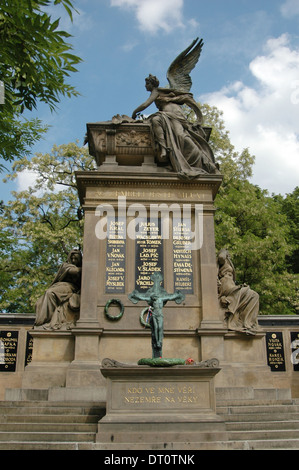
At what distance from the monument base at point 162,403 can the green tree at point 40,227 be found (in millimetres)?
16053

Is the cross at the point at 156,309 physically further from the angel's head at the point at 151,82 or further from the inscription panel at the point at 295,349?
the inscription panel at the point at 295,349

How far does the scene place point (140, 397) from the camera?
9180 mm

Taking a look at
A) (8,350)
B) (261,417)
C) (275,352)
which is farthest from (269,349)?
(8,350)

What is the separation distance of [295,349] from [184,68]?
34.4 feet

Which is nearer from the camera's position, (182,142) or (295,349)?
(182,142)

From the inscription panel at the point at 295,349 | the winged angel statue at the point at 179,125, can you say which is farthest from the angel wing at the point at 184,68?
the inscription panel at the point at 295,349

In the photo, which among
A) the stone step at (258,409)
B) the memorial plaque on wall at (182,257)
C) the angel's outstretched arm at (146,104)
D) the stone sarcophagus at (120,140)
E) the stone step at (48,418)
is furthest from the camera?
the angel's outstretched arm at (146,104)

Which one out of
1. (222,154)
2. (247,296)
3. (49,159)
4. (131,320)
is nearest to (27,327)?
(131,320)

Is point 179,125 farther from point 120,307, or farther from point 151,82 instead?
point 120,307

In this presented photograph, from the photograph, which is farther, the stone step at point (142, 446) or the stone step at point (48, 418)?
the stone step at point (48, 418)

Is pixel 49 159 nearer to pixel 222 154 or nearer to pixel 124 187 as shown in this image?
pixel 222 154

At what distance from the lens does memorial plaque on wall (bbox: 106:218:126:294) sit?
1318cm

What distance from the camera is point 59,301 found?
518 inches

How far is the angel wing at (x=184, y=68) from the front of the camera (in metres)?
16.2
